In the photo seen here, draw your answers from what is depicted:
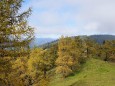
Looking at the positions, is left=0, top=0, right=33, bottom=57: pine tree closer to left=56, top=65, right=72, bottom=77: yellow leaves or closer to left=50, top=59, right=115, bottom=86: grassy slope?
left=50, top=59, right=115, bottom=86: grassy slope

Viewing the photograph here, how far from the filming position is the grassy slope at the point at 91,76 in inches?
3164

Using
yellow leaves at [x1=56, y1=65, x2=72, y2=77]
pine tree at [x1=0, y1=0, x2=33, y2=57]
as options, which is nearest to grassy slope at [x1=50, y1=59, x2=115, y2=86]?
yellow leaves at [x1=56, y1=65, x2=72, y2=77]

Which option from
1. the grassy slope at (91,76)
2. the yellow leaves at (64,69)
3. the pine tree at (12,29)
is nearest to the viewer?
the pine tree at (12,29)

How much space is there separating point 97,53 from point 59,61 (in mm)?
44057

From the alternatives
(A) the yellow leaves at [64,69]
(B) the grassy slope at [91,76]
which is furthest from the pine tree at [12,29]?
(A) the yellow leaves at [64,69]

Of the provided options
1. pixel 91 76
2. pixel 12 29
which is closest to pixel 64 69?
pixel 91 76

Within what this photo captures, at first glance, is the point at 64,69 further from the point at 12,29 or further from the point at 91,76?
the point at 12,29

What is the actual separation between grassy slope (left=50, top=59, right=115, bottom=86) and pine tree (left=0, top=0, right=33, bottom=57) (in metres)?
56.1

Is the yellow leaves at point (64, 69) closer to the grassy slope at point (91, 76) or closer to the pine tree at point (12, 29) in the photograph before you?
the grassy slope at point (91, 76)

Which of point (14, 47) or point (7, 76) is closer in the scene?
point (14, 47)

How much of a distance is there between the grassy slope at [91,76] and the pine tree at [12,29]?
5606cm

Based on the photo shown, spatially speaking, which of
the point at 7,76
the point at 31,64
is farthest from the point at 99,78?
the point at 7,76

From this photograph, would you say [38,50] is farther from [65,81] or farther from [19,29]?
[19,29]

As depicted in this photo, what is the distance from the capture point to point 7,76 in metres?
20.0
